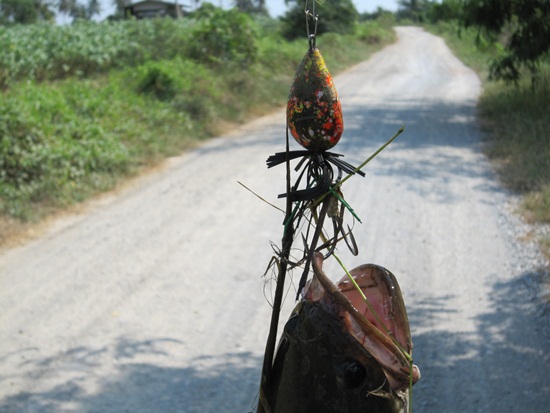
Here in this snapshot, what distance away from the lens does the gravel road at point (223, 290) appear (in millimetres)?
4398

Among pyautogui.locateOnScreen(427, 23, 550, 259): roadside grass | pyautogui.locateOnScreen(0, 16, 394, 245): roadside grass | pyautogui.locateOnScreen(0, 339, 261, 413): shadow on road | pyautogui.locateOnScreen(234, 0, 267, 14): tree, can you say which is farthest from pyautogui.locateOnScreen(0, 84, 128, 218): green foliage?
pyautogui.locateOnScreen(234, 0, 267, 14): tree

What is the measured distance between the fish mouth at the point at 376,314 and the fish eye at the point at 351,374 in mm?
48

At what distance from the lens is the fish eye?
170 centimetres

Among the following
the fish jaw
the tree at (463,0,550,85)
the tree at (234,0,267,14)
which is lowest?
the fish jaw

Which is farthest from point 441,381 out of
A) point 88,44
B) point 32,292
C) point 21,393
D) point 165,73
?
point 88,44

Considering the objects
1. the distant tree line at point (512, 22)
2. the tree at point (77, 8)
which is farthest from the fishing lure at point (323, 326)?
the tree at point (77, 8)

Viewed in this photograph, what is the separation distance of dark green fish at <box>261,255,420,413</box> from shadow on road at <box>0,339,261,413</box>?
2536mm

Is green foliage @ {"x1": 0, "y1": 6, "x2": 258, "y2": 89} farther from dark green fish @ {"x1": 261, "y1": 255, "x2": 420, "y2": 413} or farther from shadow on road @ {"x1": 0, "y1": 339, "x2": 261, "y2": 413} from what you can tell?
dark green fish @ {"x1": 261, "y1": 255, "x2": 420, "y2": 413}

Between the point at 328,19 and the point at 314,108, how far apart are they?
30811 mm

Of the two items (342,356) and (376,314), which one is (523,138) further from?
(342,356)

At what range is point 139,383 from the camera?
14.7 feet

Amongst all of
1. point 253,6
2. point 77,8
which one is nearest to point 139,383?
point 253,6

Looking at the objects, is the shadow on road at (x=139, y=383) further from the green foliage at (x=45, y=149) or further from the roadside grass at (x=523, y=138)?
the green foliage at (x=45, y=149)

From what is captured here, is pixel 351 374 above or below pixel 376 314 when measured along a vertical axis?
below
